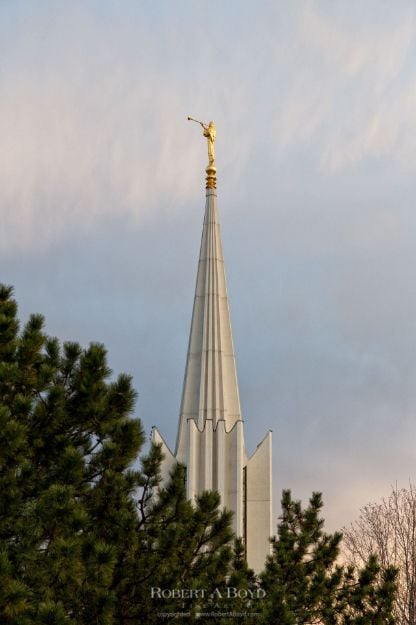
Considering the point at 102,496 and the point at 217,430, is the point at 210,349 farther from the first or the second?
the point at 102,496

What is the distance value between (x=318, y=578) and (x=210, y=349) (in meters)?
9.21

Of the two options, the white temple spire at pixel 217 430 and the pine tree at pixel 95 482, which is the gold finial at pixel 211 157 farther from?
the pine tree at pixel 95 482

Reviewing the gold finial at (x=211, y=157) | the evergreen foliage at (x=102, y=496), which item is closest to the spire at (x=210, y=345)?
the gold finial at (x=211, y=157)

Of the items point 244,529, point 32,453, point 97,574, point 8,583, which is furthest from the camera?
point 244,529

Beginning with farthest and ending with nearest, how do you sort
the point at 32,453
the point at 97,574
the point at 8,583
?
the point at 32,453 → the point at 97,574 → the point at 8,583

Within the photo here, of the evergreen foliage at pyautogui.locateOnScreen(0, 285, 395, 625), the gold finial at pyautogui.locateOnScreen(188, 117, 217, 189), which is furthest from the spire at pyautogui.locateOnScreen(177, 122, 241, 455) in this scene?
the evergreen foliage at pyautogui.locateOnScreen(0, 285, 395, 625)

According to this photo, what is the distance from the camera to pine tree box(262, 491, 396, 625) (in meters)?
14.8

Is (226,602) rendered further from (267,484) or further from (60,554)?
(267,484)

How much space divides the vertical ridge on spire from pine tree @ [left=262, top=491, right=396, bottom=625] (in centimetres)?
584

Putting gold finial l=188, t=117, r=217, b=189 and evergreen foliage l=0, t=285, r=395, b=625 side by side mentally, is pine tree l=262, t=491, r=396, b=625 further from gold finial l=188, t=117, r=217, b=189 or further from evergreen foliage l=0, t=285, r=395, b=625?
gold finial l=188, t=117, r=217, b=189

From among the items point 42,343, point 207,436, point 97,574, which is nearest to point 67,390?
point 42,343

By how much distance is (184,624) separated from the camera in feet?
38.6

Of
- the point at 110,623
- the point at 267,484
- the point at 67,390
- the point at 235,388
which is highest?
the point at 235,388

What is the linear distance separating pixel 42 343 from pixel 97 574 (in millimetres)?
3139
